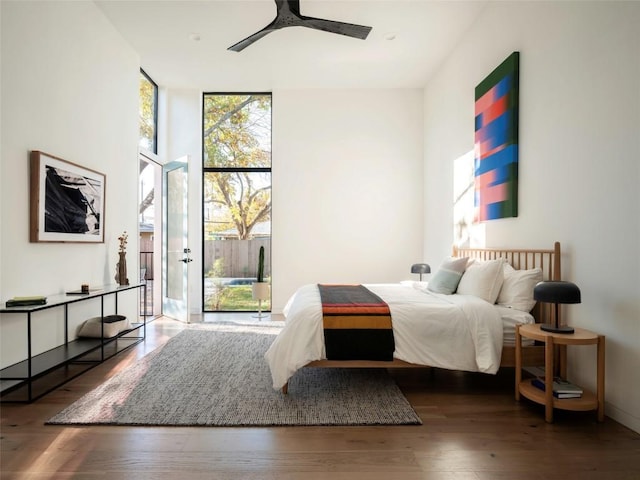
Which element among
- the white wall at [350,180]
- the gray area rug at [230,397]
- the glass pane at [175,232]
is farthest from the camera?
the white wall at [350,180]

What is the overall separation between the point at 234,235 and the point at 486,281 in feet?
13.5

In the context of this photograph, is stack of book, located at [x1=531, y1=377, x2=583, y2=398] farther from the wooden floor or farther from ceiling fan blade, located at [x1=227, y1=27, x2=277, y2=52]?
ceiling fan blade, located at [x1=227, y1=27, x2=277, y2=52]

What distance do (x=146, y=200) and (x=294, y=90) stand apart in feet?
10.7

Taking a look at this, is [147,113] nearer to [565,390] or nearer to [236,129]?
[236,129]

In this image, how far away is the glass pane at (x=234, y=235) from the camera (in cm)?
598

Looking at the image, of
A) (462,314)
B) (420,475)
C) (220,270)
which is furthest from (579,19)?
(220,270)

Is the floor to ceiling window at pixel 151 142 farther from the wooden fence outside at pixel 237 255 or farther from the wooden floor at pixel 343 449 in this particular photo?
the wooden floor at pixel 343 449

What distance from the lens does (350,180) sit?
5.83 meters

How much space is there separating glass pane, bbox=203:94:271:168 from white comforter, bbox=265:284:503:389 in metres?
3.80

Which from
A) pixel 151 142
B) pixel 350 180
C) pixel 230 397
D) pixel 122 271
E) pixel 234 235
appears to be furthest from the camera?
pixel 234 235

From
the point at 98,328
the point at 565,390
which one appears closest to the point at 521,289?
the point at 565,390

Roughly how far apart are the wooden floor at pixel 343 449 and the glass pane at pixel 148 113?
12.8ft

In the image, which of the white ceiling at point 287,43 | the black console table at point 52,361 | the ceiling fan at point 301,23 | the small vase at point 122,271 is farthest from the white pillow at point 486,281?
the small vase at point 122,271

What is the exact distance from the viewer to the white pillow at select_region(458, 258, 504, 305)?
119 inches
